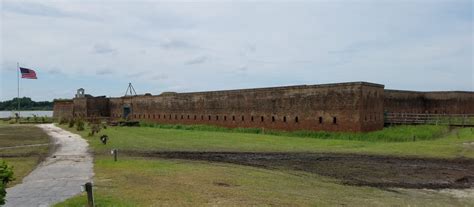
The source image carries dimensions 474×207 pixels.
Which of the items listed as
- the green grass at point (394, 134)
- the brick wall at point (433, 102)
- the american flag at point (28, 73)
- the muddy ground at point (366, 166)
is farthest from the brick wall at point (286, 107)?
the american flag at point (28, 73)

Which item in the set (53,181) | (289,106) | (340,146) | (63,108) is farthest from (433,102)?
(63,108)

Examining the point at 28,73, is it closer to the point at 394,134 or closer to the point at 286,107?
the point at 286,107

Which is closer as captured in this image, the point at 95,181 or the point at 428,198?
the point at 428,198

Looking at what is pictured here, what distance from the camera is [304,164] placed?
698 inches

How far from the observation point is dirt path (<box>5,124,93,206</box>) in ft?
32.6

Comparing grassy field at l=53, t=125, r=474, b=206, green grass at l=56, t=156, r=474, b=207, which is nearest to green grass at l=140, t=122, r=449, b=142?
grassy field at l=53, t=125, r=474, b=206

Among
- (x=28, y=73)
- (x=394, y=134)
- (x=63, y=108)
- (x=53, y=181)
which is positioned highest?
(x=28, y=73)

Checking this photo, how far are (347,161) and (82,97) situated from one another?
54.0 meters

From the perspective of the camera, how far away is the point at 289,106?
33719 millimetres

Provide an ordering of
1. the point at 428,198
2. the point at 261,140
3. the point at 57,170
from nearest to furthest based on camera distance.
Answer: the point at 428,198 → the point at 57,170 → the point at 261,140

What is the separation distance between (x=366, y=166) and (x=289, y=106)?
16557 mm

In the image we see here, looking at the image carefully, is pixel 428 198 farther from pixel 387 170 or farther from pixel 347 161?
pixel 347 161

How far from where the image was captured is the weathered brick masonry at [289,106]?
96.7 feet

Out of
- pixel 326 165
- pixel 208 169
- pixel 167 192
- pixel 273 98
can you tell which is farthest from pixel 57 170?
pixel 273 98
